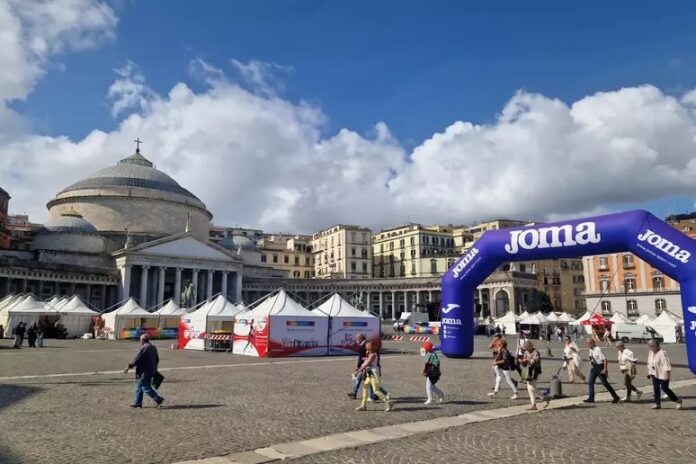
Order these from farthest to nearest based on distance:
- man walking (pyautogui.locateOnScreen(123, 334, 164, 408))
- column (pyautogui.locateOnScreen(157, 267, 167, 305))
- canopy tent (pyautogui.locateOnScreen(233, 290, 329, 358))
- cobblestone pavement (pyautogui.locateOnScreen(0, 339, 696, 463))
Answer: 1. column (pyautogui.locateOnScreen(157, 267, 167, 305))
2. canopy tent (pyautogui.locateOnScreen(233, 290, 329, 358))
3. man walking (pyautogui.locateOnScreen(123, 334, 164, 408))
4. cobblestone pavement (pyautogui.locateOnScreen(0, 339, 696, 463))

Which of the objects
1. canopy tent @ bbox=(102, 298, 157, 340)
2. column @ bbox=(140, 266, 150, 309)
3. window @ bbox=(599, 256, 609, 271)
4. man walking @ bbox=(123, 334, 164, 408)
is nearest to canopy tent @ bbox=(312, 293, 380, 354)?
man walking @ bbox=(123, 334, 164, 408)

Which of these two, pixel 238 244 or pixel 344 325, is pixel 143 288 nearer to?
pixel 238 244

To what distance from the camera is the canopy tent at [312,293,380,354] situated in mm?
29641

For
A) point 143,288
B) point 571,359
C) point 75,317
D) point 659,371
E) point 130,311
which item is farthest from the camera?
point 143,288

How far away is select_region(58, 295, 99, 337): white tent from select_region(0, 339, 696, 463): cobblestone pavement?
26.0m

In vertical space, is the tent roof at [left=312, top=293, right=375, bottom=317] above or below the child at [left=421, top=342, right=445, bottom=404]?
above

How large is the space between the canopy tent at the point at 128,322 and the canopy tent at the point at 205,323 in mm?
9535

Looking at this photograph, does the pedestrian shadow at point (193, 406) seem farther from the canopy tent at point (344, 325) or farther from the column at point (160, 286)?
the column at point (160, 286)

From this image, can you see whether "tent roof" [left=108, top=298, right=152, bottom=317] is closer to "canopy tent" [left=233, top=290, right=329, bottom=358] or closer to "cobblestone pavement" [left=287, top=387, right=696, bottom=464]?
"canopy tent" [left=233, top=290, right=329, bottom=358]

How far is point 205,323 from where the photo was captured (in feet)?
109

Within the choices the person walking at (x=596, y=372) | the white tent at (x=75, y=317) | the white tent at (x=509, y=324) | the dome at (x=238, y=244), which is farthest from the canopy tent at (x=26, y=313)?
the dome at (x=238, y=244)

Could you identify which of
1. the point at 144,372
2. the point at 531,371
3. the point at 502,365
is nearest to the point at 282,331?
the point at 502,365

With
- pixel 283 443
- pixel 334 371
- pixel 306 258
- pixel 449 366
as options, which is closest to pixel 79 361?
pixel 334 371

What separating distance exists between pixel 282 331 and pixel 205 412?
1672cm
